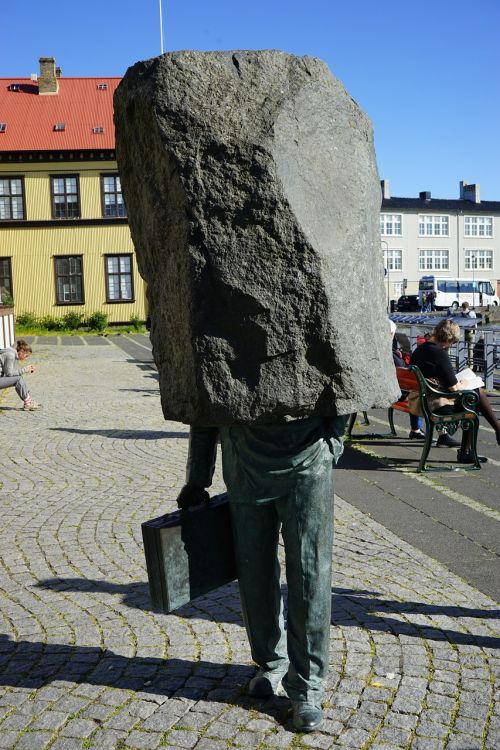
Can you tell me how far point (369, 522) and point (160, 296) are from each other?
356cm

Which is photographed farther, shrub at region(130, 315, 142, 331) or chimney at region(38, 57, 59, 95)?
chimney at region(38, 57, 59, 95)

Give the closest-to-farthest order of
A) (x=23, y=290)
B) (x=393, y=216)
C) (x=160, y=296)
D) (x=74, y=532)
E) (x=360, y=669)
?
(x=160, y=296), (x=360, y=669), (x=74, y=532), (x=23, y=290), (x=393, y=216)

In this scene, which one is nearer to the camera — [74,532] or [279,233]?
[279,233]

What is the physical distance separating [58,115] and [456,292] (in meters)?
34.1

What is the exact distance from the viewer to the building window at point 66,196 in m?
38.2

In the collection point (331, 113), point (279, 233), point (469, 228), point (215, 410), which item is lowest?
point (215, 410)

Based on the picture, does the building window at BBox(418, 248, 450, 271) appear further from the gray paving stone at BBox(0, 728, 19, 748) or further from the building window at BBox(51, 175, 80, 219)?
the gray paving stone at BBox(0, 728, 19, 748)

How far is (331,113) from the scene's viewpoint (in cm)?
324

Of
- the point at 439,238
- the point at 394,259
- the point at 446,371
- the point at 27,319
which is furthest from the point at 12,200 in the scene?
the point at 439,238

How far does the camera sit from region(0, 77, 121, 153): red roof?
124 feet

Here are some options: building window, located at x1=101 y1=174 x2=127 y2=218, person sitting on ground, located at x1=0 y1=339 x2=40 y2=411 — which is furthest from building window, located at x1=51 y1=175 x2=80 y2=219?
person sitting on ground, located at x1=0 y1=339 x2=40 y2=411

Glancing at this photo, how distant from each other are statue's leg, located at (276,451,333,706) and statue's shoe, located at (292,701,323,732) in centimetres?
3

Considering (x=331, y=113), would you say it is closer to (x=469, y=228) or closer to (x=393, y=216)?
(x=393, y=216)

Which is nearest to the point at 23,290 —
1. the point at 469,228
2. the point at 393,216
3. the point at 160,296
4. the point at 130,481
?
the point at 130,481
